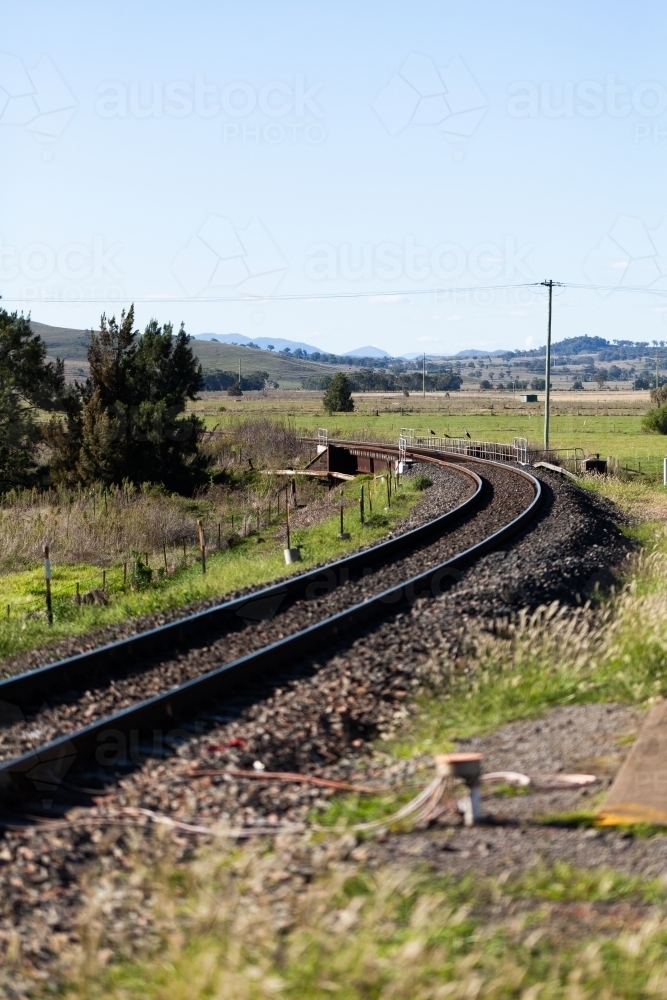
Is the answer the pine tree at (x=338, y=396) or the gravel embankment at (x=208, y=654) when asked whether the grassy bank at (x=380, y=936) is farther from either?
the pine tree at (x=338, y=396)

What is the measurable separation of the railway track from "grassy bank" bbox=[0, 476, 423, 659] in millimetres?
1782

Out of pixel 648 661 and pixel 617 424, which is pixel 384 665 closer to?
pixel 648 661

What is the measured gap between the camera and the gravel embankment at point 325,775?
18.3ft

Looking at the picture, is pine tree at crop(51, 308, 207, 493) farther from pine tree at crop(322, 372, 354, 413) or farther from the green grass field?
pine tree at crop(322, 372, 354, 413)

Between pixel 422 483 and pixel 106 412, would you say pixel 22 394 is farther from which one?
pixel 422 483

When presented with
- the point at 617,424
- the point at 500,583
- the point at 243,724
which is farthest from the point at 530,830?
the point at 617,424

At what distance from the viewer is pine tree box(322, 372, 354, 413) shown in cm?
9678

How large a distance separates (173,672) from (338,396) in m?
88.1

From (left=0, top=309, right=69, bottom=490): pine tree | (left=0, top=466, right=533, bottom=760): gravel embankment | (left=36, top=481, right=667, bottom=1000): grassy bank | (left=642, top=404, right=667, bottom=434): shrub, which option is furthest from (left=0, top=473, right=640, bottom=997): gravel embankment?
(left=642, top=404, right=667, bottom=434): shrub

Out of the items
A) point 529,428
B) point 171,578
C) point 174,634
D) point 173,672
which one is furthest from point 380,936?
point 529,428

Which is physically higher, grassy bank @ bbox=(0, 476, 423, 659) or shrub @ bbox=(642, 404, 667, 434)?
shrub @ bbox=(642, 404, 667, 434)

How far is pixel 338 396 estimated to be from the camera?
3858 inches

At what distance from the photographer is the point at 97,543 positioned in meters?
26.5

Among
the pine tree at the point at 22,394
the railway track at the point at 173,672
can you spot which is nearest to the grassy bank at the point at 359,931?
the railway track at the point at 173,672
